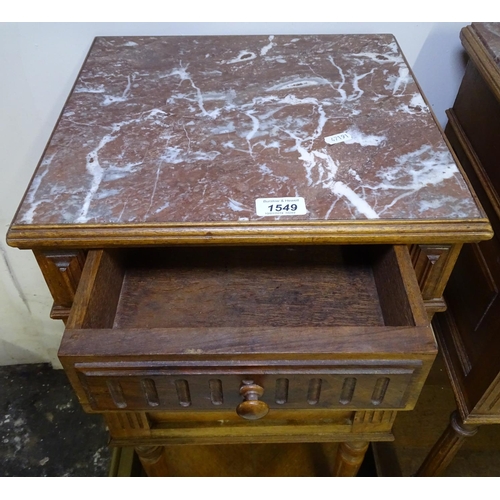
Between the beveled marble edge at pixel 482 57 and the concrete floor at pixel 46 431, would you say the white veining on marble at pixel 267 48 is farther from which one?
the concrete floor at pixel 46 431

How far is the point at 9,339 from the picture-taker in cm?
133

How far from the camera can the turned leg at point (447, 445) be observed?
0.81 m

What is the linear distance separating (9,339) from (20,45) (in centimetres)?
81

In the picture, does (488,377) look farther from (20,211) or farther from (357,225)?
(20,211)

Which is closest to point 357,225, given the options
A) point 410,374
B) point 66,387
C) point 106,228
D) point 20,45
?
point 410,374

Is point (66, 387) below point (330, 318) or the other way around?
below

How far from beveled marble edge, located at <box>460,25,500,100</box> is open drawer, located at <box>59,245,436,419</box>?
299 mm

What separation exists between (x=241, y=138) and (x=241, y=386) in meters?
0.33

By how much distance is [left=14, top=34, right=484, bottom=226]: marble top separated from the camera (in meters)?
0.58

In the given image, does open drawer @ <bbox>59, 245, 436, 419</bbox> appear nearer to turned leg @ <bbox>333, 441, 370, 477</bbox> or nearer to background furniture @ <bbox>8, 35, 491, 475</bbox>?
background furniture @ <bbox>8, 35, 491, 475</bbox>

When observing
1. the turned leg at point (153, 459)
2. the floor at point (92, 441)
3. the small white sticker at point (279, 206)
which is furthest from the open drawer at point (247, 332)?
the floor at point (92, 441)

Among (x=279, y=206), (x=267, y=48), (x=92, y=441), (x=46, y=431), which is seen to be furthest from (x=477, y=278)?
(x=46, y=431)

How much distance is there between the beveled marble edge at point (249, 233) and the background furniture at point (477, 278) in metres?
0.20

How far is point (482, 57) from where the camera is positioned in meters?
0.75
